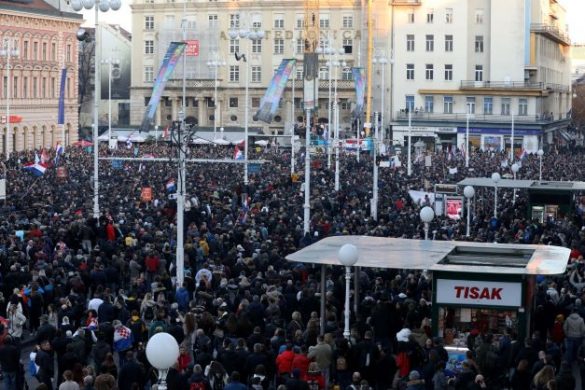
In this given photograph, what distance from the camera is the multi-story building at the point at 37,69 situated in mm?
80938

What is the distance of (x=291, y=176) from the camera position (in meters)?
52.9

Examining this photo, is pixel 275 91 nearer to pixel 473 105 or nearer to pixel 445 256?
pixel 445 256

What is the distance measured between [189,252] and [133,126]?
74.9 meters

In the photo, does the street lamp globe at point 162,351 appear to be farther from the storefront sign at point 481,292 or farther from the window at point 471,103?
the window at point 471,103

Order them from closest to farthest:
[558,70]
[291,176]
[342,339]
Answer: [342,339], [291,176], [558,70]

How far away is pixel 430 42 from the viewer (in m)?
98.4

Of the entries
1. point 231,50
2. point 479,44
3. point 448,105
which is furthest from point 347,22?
point 448,105

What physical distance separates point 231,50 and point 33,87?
71.6 ft

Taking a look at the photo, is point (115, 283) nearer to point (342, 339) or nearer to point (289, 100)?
point (342, 339)

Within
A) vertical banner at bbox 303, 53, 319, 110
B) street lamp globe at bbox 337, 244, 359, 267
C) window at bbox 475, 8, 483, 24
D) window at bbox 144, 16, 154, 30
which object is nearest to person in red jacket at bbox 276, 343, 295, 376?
street lamp globe at bbox 337, 244, 359, 267

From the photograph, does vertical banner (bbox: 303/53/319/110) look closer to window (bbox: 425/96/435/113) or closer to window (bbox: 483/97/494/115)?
window (bbox: 483/97/494/115)

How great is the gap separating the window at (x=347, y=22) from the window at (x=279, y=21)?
4650mm

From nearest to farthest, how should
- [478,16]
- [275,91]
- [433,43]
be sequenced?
1. [275,91]
2. [478,16]
3. [433,43]

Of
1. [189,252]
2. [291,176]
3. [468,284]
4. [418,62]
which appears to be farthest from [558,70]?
[468,284]
